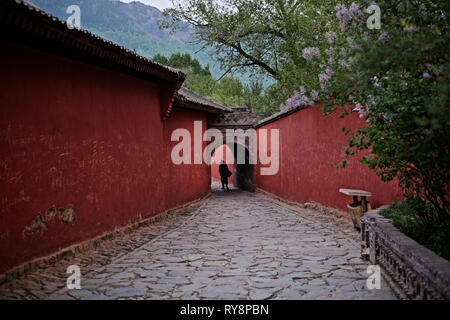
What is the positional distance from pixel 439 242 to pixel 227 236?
13.7 feet

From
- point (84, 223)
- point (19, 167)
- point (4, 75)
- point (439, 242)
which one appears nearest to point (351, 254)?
point (439, 242)

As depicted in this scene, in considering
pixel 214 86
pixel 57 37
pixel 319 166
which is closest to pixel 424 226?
pixel 57 37

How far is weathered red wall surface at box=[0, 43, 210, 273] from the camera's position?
5047 mm

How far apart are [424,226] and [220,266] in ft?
8.42

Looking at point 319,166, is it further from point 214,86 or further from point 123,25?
point 123,25

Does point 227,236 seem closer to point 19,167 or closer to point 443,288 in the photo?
point 19,167

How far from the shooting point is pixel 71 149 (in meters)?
6.38

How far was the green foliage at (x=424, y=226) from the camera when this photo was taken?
14.1 feet

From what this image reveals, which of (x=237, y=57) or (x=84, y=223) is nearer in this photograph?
(x=84, y=223)

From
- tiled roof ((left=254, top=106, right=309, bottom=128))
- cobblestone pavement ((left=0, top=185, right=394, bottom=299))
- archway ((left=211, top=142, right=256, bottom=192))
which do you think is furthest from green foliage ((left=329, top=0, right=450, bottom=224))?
archway ((left=211, top=142, right=256, bottom=192))

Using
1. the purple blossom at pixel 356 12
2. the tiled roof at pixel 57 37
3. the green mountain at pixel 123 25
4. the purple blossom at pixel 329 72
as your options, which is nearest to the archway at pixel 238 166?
the purple blossom at pixel 329 72

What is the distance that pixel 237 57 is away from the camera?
20.0m

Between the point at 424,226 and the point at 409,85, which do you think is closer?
the point at 409,85

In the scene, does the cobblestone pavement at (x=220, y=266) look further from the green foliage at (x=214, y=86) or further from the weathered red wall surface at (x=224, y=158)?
the green foliage at (x=214, y=86)
